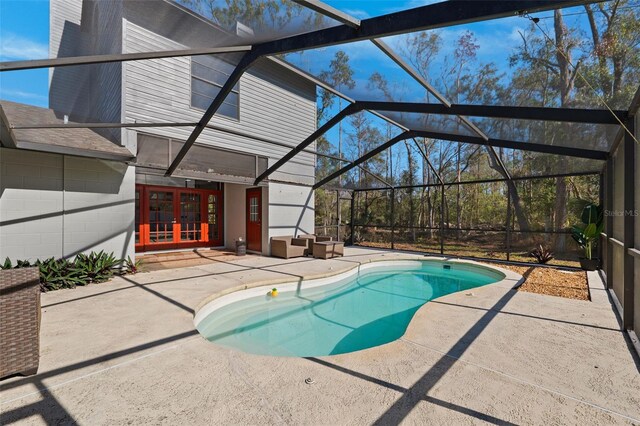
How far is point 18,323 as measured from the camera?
2.27 m

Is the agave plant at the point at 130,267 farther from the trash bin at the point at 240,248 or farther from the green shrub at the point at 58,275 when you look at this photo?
the trash bin at the point at 240,248

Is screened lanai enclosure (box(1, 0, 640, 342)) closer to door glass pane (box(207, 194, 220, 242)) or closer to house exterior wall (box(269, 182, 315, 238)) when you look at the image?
house exterior wall (box(269, 182, 315, 238))

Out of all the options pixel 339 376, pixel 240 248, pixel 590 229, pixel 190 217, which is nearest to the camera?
pixel 339 376

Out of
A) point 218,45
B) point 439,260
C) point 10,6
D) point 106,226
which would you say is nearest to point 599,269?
point 439,260

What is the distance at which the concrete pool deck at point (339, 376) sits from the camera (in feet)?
6.41

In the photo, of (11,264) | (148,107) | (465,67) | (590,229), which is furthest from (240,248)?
(590,229)

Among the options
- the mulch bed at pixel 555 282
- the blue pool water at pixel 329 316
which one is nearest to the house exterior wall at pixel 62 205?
the blue pool water at pixel 329 316

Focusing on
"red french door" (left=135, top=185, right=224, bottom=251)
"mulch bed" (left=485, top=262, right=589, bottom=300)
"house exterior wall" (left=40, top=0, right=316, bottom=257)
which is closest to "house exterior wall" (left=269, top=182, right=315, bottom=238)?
"house exterior wall" (left=40, top=0, right=316, bottom=257)

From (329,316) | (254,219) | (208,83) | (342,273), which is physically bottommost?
(329,316)

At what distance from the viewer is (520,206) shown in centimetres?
1309

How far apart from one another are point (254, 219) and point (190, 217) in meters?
2.12

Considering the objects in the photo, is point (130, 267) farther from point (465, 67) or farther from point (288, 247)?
point (465, 67)

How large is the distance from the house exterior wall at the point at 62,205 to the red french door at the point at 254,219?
3663mm

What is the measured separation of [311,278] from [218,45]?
443 cm
